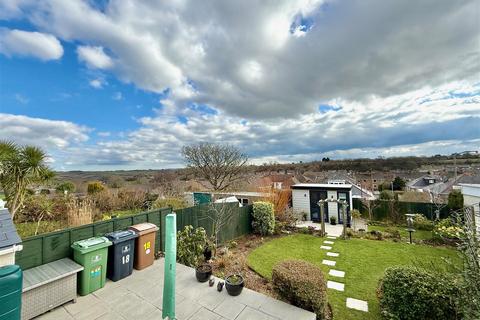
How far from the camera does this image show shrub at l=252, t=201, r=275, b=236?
996 centimetres

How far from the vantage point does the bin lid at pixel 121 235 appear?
4.42 metres

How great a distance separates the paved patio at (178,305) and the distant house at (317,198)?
10500mm

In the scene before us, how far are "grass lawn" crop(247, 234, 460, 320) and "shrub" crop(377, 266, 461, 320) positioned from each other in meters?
1.09

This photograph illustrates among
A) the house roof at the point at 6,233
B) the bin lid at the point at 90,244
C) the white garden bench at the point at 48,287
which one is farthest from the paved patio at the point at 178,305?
the house roof at the point at 6,233

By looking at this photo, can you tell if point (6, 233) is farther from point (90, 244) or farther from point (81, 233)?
point (81, 233)

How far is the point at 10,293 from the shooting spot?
2.33 m

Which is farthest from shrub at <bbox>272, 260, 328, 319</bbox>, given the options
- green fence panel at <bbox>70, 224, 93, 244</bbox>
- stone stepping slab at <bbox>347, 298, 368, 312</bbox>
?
green fence panel at <bbox>70, 224, 93, 244</bbox>

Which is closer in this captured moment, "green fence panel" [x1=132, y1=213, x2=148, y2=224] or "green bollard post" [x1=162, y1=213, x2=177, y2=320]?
"green bollard post" [x1=162, y1=213, x2=177, y2=320]

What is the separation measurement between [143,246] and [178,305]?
6.17ft

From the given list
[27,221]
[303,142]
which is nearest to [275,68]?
[27,221]

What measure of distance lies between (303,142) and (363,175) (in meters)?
18.3

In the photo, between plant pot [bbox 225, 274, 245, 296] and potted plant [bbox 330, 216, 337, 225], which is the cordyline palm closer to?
plant pot [bbox 225, 274, 245, 296]

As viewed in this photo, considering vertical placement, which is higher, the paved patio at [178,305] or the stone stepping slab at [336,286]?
the paved patio at [178,305]

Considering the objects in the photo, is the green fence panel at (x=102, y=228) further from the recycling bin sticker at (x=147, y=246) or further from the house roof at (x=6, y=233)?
the house roof at (x=6, y=233)
